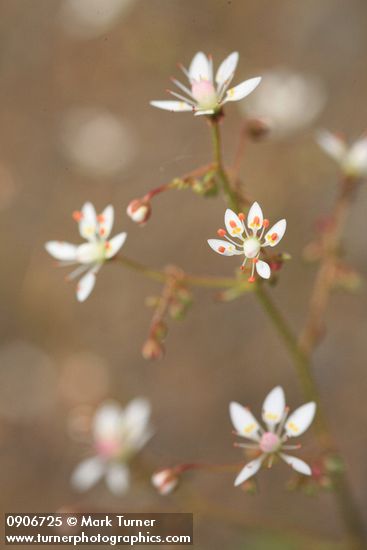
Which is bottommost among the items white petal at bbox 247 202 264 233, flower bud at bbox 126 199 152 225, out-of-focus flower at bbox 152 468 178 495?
out-of-focus flower at bbox 152 468 178 495

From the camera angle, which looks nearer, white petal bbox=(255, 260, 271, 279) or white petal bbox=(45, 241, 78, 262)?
white petal bbox=(255, 260, 271, 279)

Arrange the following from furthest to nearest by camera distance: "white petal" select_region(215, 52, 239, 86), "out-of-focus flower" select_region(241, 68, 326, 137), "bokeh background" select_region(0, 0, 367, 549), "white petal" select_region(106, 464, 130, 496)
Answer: "out-of-focus flower" select_region(241, 68, 326, 137) < "bokeh background" select_region(0, 0, 367, 549) < "white petal" select_region(106, 464, 130, 496) < "white petal" select_region(215, 52, 239, 86)

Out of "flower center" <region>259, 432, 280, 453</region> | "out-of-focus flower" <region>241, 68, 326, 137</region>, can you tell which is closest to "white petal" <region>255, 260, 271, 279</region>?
"flower center" <region>259, 432, 280, 453</region>

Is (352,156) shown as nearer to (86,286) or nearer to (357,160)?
(357,160)

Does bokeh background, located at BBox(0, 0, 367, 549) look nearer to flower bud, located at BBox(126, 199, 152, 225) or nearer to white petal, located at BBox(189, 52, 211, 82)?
white petal, located at BBox(189, 52, 211, 82)

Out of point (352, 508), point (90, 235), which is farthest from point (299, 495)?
point (90, 235)

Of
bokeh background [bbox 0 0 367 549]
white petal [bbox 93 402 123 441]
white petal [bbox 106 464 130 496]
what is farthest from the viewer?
bokeh background [bbox 0 0 367 549]

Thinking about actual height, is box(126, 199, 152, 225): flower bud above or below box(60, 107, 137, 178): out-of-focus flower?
below

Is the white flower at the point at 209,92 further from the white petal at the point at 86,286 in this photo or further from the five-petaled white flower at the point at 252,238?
the white petal at the point at 86,286

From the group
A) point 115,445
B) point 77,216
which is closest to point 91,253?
point 77,216
